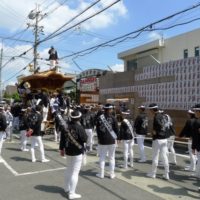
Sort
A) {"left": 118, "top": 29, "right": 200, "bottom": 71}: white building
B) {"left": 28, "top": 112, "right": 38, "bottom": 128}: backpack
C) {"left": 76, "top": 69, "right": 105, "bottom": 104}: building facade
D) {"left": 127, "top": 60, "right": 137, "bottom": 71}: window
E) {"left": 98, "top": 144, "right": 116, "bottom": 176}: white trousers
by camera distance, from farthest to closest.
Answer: {"left": 127, "top": 60, "right": 137, "bottom": 71}: window, {"left": 76, "top": 69, "right": 105, "bottom": 104}: building facade, {"left": 118, "top": 29, "right": 200, "bottom": 71}: white building, {"left": 28, "top": 112, "right": 38, "bottom": 128}: backpack, {"left": 98, "top": 144, "right": 116, "bottom": 176}: white trousers

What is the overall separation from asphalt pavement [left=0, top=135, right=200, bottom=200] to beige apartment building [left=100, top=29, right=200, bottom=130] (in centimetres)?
496

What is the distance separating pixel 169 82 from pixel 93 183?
999 cm

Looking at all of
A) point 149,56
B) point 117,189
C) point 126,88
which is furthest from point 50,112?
point 149,56

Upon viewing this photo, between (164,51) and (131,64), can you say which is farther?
(131,64)

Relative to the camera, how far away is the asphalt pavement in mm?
Result: 7383

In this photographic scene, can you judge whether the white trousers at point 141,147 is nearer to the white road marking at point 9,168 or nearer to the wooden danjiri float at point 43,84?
the white road marking at point 9,168

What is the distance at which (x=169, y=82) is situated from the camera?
677 inches

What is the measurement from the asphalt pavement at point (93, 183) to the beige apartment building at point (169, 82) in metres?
4.96

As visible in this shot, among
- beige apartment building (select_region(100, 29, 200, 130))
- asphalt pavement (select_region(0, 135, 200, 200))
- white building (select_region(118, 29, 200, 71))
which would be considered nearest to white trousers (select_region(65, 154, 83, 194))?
asphalt pavement (select_region(0, 135, 200, 200))

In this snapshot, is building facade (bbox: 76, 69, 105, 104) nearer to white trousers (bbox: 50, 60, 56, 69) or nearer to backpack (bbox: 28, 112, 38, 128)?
white trousers (bbox: 50, 60, 56, 69)

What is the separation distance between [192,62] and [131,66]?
19883 millimetres

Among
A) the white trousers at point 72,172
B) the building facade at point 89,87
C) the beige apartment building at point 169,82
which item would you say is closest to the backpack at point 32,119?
the white trousers at point 72,172

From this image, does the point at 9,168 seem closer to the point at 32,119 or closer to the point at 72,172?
the point at 32,119

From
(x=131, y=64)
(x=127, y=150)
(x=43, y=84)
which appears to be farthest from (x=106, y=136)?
(x=131, y=64)
